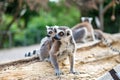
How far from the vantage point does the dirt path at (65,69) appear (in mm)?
7745

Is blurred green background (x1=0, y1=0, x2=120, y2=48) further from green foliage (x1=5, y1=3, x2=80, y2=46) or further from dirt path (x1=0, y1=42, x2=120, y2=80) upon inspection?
dirt path (x1=0, y1=42, x2=120, y2=80)

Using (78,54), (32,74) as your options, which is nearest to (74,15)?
(78,54)

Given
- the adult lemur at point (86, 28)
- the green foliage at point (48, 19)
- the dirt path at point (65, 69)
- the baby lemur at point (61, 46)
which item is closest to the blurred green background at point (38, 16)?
the green foliage at point (48, 19)

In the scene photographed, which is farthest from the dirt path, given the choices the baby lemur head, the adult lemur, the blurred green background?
the blurred green background

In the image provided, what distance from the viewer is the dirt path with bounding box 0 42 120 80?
775 cm

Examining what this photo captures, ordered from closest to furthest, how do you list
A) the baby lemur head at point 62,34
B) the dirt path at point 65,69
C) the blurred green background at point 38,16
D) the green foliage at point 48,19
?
the dirt path at point 65,69 < the baby lemur head at point 62,34 < the blurred green background at point 38,16 < the green foliage at point 48,19

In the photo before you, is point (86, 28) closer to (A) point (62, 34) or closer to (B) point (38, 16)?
(A) point (62, 34)

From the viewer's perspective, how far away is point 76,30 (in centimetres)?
1358

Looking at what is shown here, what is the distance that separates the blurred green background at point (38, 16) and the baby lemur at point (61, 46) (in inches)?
285

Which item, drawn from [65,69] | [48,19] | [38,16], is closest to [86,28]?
[65,69]

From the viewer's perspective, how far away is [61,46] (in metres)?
8.04

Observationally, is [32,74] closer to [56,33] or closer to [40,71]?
[40,71]

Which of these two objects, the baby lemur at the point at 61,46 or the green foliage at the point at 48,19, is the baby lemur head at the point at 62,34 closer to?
the baby lemur at the point at 61,46

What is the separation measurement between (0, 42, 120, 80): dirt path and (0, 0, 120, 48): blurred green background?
218 inches
